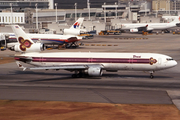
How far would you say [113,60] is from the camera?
56.8m

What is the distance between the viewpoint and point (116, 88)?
5012cm

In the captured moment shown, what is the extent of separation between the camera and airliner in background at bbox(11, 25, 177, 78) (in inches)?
2205

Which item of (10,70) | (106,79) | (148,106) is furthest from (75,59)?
(148,106)

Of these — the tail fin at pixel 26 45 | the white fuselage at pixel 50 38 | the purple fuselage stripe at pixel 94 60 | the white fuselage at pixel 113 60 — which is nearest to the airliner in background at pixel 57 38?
the white fuselage at pixel 50 38

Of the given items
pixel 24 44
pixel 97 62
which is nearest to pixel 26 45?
pixel 24 44

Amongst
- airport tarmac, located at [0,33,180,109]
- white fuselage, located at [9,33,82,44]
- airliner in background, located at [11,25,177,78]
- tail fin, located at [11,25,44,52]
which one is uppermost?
white fuselage, located at [9,33,82,44]

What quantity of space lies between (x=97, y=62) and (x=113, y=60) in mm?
2825

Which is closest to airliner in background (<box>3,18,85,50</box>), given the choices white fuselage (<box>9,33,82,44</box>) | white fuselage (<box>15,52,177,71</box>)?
white fuselage (<box>9,33,82,44</box>)

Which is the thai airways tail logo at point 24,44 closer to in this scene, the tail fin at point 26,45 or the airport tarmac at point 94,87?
the tail fin at point 26,45

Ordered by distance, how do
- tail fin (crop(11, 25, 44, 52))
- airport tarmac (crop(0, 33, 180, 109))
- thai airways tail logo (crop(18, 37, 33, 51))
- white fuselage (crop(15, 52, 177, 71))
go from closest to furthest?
airport tarmac (crop(0, 33, 180, 109))
white fuselage (crop(15, 52, 177, 71))
tail fin (crop(11, 25, 44, 52))
thai airways tail logo (crop(18, 37, 33, 51))

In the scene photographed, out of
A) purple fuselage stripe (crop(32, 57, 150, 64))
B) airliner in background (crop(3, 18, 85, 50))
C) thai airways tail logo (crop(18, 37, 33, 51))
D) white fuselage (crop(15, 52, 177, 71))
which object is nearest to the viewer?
white fuselage (crop(15, 52, 177, 71))

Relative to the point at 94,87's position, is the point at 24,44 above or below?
above

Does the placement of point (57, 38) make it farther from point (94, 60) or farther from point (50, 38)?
point (94, 60)

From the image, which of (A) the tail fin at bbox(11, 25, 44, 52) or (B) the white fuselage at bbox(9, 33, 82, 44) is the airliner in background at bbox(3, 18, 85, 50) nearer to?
(B) the white fuselage at bbox(9, 33, 82, 44)
